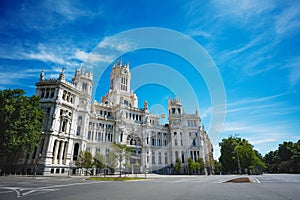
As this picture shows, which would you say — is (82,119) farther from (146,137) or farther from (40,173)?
(146,137)

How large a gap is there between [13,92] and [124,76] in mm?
40278

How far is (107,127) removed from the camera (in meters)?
53.4

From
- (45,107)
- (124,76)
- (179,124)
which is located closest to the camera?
(45,107)

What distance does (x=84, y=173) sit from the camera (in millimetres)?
41281

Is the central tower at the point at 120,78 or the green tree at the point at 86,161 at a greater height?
the central tower at the point at 120,78

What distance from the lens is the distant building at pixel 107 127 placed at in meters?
39.3

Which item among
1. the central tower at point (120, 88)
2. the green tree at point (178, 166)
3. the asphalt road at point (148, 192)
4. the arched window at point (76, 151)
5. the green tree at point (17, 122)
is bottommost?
the green tree at point (178, 166)

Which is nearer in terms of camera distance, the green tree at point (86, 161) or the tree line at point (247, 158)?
the green tree at point (86, 161)

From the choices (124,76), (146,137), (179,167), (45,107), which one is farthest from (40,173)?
(124,76)

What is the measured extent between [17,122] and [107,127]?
25.8 meters

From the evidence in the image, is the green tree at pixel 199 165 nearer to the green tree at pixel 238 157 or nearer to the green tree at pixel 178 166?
the green tree at pixel 178 166

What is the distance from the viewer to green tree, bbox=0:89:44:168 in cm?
2931

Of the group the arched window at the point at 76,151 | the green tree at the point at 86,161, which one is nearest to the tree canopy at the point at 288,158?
the green tree at the point at 86,161

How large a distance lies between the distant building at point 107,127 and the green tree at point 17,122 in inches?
195
